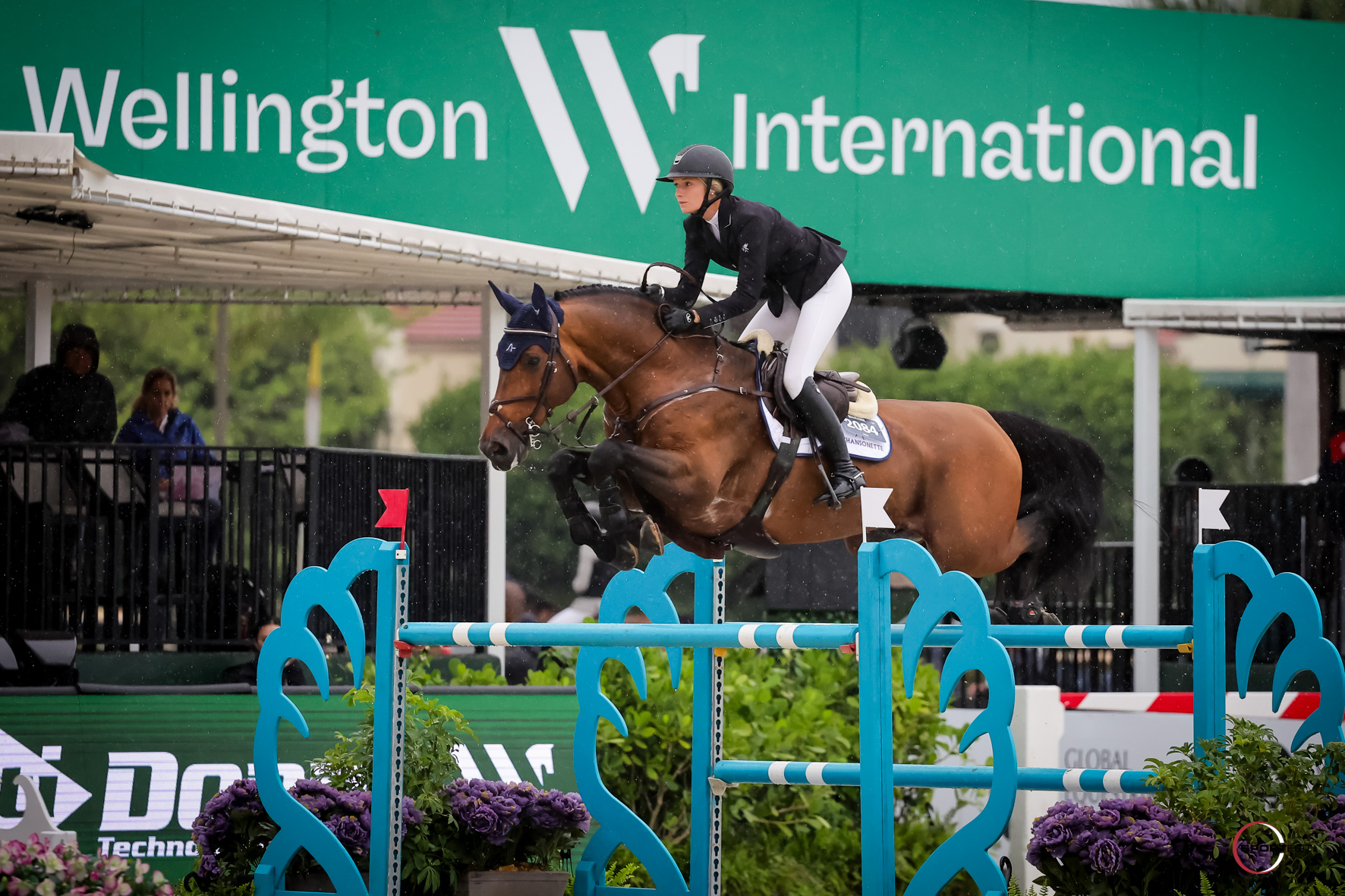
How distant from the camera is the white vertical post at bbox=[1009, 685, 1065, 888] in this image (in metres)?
6.83

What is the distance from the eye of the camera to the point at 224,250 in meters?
7.61

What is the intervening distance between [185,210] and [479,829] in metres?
3.64

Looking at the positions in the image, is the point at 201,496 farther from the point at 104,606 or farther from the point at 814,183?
the point at 814,183

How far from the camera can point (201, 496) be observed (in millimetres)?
7102

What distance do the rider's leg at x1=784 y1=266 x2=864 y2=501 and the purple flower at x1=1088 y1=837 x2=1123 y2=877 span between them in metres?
1.54

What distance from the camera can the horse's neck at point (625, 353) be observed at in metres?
4.58

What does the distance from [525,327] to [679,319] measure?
0.50 meters

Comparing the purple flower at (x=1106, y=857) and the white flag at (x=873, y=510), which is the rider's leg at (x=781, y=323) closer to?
the white flag at (x=873, y=510)

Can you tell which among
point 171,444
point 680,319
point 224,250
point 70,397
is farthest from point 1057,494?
point 70,397

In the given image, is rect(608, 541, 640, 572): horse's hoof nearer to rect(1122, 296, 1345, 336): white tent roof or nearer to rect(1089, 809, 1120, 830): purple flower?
rect(1089, 809, 1120, 830): purple flower

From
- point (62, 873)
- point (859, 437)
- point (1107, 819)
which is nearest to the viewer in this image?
point (62, 873)

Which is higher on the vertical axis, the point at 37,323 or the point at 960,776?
the point at 37,323

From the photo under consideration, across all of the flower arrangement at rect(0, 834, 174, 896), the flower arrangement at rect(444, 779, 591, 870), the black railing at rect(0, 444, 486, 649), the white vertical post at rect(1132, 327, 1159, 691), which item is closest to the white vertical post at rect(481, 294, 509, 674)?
the black railing at rect(0, 444, 486, 649)

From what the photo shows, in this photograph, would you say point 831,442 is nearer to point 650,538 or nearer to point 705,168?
point 650,538
